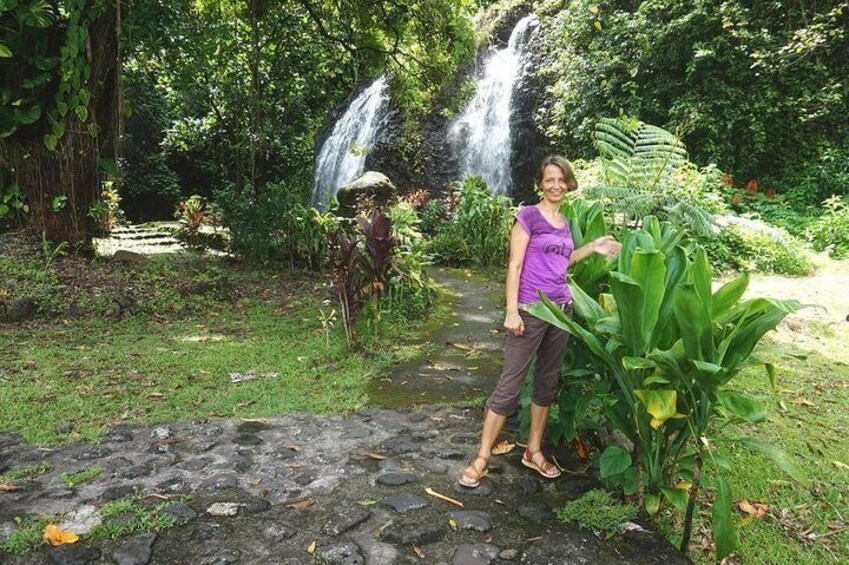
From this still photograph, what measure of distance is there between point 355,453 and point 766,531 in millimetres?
1876

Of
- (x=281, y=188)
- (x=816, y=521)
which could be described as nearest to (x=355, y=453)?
(x=816, y=521)

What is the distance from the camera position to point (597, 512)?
246 cm

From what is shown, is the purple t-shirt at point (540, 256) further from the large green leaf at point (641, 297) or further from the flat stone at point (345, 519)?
the flat stone at point (345, 519)

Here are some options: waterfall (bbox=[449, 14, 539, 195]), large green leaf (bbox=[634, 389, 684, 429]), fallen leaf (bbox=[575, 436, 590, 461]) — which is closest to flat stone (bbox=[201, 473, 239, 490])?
fallen leaf (bbox=[575, 436, 590, 461])

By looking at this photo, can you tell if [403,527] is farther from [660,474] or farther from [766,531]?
[766,531]

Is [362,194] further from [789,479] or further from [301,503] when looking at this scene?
[789,479]

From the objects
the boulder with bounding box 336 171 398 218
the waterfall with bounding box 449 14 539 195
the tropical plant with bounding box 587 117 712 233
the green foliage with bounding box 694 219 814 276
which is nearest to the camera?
the tropical plant with bounding box 587 117 712 233

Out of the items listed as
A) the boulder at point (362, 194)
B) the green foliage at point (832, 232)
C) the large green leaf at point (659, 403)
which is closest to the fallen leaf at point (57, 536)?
the large green leaf at point (659, 403)

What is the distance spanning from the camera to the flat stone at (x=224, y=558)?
2.16 metres

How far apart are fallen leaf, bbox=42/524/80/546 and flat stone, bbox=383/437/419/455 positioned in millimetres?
1429

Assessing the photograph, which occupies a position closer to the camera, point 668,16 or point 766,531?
point 766,531

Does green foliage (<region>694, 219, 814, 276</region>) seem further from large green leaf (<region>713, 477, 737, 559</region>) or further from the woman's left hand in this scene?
large green leaf (<region>713, 477, 737, 559</region>)

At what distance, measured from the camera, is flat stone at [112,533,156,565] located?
2.16 meters

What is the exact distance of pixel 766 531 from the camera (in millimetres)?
2525
